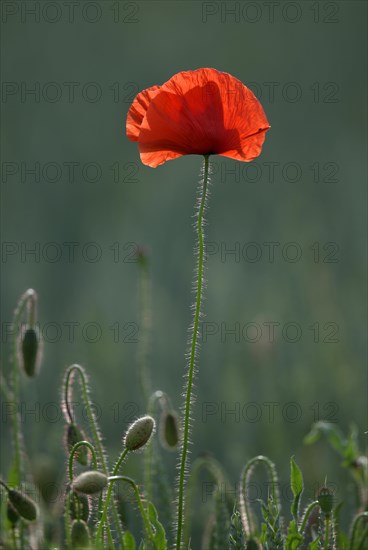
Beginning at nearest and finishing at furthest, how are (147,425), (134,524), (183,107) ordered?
(147,425) < (183,107) < (134,524)

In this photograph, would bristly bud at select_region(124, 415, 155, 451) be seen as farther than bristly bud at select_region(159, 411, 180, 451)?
No

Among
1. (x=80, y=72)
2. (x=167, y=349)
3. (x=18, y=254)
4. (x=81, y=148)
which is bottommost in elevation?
(x=167, y=349)

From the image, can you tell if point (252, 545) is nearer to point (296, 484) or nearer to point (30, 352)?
point (296, 484)

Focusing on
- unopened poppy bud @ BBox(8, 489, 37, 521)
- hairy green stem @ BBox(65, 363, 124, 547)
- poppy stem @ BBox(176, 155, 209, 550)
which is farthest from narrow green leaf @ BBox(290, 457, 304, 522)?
unopened poppy bud @ BBox(8, 489, 37, 521)

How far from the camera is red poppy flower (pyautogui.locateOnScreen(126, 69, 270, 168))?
1.63 m

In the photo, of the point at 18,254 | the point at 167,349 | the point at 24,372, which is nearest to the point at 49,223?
the point at 18,254

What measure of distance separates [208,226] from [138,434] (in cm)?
435

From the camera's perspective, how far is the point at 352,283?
441 cm

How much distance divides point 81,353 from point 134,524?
41.5 inches

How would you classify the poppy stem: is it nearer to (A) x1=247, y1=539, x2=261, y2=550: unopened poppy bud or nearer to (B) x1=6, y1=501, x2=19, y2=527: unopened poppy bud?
(A) x1=247, y1=539, x2=261, y2=550: unopened poppy bud

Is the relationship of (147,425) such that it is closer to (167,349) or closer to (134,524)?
(134,524)

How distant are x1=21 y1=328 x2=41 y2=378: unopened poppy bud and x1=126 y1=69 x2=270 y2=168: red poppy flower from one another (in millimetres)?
445

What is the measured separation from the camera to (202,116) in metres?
1.65

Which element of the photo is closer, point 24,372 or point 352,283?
point 24,372
